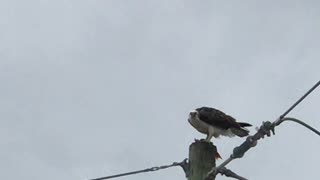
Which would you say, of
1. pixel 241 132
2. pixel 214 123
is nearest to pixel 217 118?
pixel 214 123

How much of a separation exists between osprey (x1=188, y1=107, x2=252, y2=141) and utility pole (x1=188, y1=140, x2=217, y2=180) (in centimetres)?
87

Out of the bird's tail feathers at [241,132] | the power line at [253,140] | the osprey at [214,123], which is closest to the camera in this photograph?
the power line at [253,140]

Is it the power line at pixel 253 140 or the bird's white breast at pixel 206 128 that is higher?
the bird's white breast at pixel 206 128

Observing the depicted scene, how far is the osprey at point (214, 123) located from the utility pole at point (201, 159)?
865 mm

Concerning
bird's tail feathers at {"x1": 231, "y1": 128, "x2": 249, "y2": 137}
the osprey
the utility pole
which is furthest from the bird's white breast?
the utility pole

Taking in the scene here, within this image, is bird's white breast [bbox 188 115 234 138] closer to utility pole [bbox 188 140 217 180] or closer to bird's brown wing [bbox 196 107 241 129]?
bird's brown wing [bbox 196 107 241 129]

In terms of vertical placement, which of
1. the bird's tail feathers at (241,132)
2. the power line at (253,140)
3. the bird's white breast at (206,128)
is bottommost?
the power line at (253,140)

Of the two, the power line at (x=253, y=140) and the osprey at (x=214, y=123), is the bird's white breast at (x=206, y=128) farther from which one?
the power line at (x=253, y=140)

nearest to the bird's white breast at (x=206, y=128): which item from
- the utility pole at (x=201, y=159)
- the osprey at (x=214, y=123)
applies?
the osprey at (x=214, y=123)

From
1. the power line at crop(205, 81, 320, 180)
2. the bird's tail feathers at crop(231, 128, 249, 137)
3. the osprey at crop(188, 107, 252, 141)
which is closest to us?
the power line at crop(205, 81, 320, 180)

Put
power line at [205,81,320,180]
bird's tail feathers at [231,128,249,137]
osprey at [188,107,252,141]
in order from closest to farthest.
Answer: power line at [205,81,320,180] → bird's tail feathers at [231,128,249,137] → osprey at [188,107,252,141]

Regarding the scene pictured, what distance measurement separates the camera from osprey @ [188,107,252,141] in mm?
10055

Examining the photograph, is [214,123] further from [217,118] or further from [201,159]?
[201,159]

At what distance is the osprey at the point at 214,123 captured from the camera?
10055 mm
